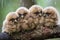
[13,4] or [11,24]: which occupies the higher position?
[13,4]

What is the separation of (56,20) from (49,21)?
34 millimetres

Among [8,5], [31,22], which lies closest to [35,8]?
[31,22]

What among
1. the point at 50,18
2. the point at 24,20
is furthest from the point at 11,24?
the point at 50,18

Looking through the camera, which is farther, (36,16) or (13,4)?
(13,4)

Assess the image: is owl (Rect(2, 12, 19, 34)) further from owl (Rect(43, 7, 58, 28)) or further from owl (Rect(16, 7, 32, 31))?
owl (Rect(43, 7, 58, 28))

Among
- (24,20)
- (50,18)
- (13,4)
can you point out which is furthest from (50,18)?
(13,4)

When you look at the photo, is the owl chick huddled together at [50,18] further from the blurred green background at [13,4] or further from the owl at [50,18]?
the blurred green background at [13,4]

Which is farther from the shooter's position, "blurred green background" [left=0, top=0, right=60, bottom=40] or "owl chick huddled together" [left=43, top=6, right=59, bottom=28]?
"blurred green background" [left=0, top=0, right=60, bottom=40]

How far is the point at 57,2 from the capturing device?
3.14ft

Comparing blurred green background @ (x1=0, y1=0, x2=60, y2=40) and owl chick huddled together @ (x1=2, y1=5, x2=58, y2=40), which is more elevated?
blurred green background @ (x1=0, y1=0, x2=60, y2=40)

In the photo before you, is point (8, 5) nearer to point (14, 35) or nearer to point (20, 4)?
point (20, 4)

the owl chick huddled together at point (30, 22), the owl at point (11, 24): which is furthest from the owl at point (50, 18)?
the owl at point (11, 24)

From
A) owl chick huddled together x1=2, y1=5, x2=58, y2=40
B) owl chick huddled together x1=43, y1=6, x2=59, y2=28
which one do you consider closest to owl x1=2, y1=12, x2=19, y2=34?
owl chick huddled together x1=2, y1=5, x2=58, y2=40

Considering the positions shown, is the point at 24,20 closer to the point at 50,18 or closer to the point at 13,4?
the point at 50,18
